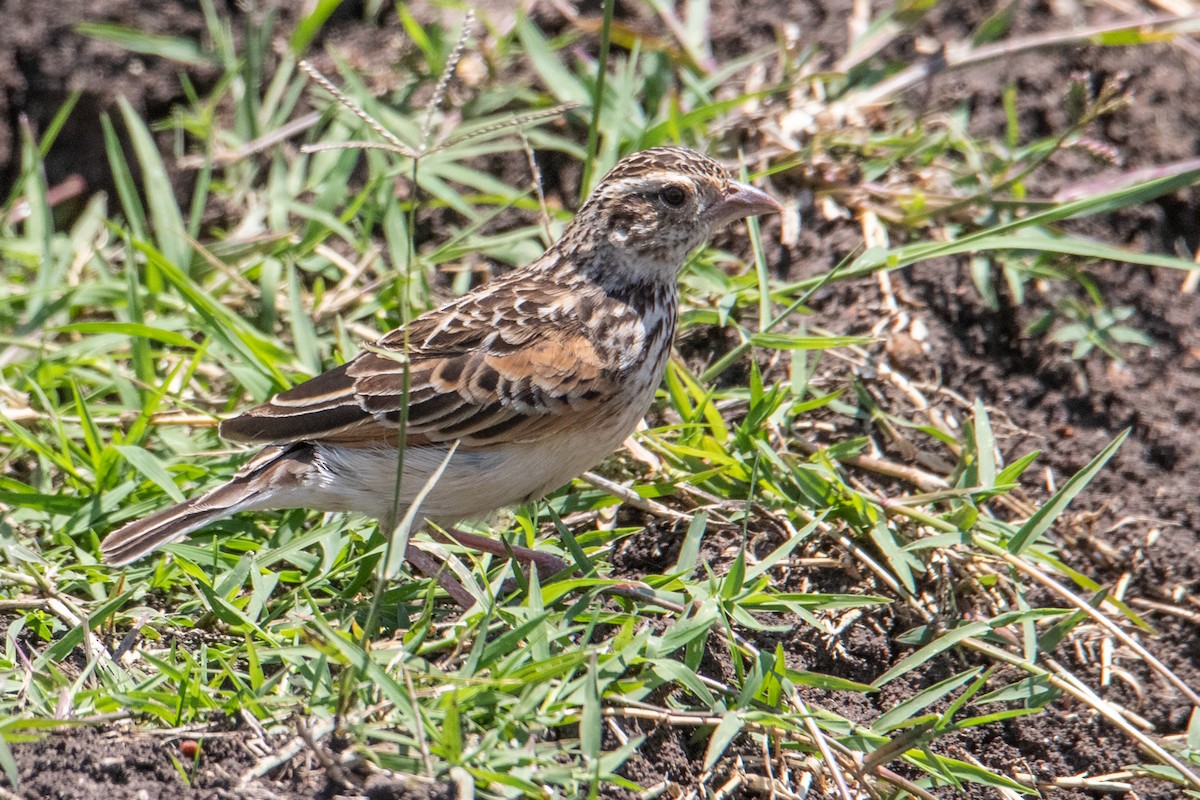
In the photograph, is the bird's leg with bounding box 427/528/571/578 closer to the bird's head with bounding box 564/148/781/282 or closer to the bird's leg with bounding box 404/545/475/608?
the bird's leg with bounding box 404/545/475/608

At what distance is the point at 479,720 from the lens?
12.6 feet

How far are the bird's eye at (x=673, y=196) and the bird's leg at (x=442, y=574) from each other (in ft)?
5.02

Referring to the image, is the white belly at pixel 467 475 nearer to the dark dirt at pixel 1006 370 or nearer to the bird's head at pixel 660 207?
the dark dirt at pixel 1006 370

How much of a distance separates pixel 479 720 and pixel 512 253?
269cm

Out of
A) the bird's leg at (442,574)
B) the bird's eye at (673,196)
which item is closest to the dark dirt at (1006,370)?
the bird's leg at (442,574)

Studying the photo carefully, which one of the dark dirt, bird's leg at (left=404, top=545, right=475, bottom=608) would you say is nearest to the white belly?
bird's leg at (left=404, top=545, right=475, bottom=608)

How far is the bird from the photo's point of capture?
455 centimetres

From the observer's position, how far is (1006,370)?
5.77 metres

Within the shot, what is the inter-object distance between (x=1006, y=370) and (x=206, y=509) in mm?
3336

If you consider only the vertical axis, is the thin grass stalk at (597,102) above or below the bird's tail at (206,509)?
above

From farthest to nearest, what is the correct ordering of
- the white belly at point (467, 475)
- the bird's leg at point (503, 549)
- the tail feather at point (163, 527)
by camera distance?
the bird's leg at point (503, 549)
the white belly at point (467, 475)
the tail feather at point (163, 527)

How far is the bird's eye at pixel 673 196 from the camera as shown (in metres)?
4.88

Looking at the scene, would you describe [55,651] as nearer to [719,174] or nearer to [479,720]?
[479,720]

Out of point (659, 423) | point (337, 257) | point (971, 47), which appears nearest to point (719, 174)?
point (659, 423)
